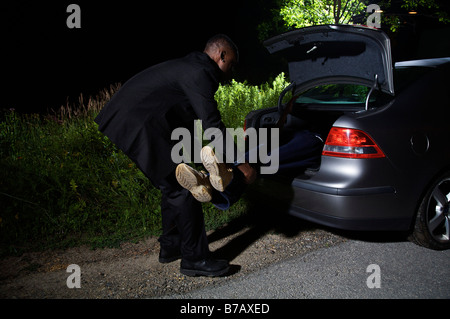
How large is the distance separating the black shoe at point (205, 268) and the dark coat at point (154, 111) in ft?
2.36

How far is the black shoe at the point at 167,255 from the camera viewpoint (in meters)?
3.28

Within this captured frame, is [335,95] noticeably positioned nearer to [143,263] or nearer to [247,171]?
[247,171]

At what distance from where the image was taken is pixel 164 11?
1120cm

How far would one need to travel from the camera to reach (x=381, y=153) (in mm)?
3014

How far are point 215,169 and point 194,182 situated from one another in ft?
0.59

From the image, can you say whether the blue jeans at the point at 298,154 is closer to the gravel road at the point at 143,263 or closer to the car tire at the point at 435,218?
the gravel road at the point at 143,263

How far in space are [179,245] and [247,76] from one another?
10.4 meters

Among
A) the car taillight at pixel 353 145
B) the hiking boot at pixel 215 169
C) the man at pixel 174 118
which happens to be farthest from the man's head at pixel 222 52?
the car taillight at pixel 353 145

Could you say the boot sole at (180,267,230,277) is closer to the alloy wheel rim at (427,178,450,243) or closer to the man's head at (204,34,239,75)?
the man's head at (204,34,239,75)

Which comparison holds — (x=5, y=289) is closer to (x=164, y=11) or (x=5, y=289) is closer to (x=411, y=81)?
(x=411, y=81)

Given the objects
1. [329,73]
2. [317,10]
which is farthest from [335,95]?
A: [317,10]

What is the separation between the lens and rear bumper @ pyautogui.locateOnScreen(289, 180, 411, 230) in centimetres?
301

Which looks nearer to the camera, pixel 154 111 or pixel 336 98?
pixel 154 111
